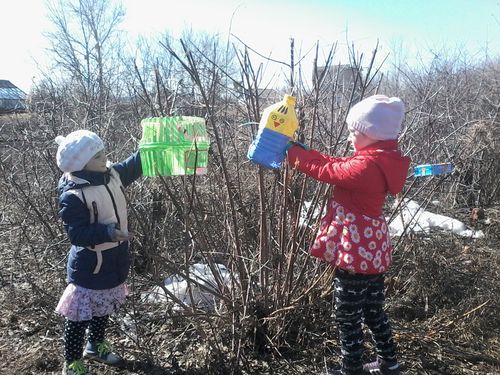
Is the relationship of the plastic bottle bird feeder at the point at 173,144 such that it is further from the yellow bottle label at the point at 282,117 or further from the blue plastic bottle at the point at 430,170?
the blue plastic bottle at the point at 430,170

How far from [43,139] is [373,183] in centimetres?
311

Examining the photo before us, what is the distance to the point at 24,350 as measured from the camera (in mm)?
2836

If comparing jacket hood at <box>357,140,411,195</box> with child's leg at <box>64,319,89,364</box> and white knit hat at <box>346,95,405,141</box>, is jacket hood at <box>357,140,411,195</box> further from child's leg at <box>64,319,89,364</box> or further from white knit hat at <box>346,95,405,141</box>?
child's leg at <box>64,319,89,364</box>

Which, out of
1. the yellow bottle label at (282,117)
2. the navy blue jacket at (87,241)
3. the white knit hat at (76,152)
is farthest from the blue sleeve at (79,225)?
the yellow bottle label at (282,117)

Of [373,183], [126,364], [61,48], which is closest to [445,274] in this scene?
[373,183]

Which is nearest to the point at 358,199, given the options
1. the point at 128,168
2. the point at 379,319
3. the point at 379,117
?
the point at 379,117

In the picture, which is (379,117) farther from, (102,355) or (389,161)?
(102,355)

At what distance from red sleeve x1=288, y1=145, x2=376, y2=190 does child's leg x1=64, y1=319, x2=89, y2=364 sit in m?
1.37

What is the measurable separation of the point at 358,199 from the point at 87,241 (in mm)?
1266

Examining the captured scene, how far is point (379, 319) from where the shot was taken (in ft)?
7.45

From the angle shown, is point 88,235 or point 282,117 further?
point 88,235

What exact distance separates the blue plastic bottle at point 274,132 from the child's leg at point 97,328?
1.30 metres

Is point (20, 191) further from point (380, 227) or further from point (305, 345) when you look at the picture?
point (380, 227)

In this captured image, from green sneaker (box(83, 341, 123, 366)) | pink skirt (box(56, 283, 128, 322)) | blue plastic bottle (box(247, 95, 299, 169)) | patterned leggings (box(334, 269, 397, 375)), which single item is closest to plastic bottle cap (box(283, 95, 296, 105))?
blue plastic bottle (box(247, 95, 299, 169))
